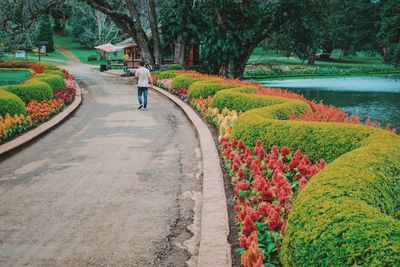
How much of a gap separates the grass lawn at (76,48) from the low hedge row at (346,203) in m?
64.4

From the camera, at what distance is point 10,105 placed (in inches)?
472

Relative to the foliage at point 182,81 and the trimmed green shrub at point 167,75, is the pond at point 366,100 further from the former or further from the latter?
the trimmed green shrub at point 167,75

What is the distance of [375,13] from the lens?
6944cm

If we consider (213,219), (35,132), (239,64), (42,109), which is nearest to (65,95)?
(42,109)

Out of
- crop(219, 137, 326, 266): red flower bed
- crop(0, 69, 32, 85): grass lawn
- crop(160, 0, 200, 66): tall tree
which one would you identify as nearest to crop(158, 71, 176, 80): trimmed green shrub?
crop(160, 0, 200, 66): tall tree

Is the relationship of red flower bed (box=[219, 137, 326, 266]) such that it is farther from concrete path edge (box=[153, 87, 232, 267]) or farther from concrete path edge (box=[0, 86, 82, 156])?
concrete path edge (box=[0, 86, 82, 156])

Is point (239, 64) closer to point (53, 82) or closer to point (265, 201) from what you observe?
point (53, 82)

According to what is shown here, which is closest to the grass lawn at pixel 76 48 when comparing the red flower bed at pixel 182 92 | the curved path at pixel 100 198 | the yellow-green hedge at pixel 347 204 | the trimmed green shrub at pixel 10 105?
the red flower bed at pixel 182 92

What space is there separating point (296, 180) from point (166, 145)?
518 cm

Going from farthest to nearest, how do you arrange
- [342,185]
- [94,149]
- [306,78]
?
1. [306,78]
2. [94,149]
3. [342,185]

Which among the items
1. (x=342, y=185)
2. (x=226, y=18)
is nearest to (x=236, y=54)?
(x=226, y=18)

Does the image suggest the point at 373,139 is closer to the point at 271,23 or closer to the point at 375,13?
the point at 271,23

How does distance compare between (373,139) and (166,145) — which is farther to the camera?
(166,145)

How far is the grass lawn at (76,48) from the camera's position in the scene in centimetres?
7453
